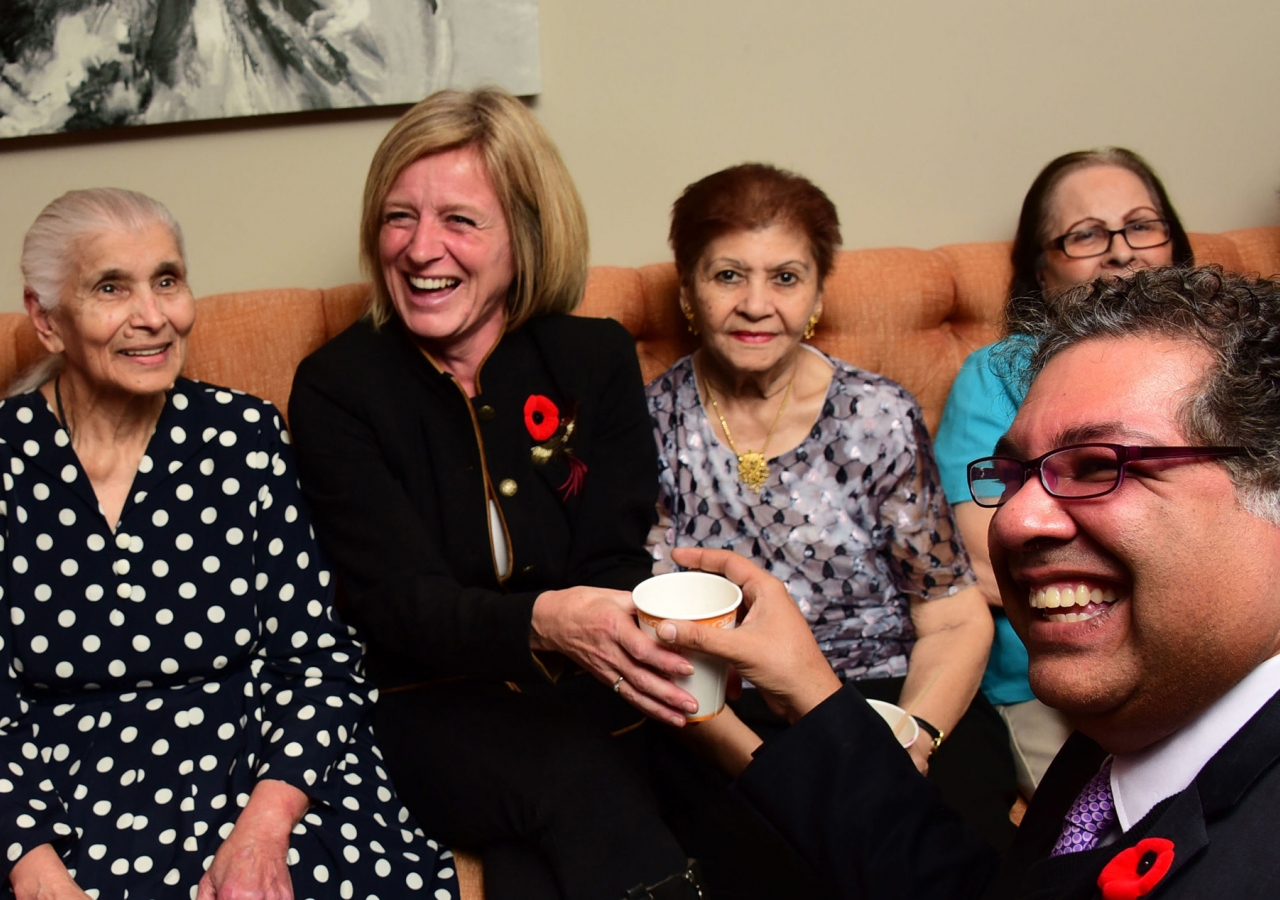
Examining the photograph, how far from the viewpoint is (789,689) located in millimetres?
1209

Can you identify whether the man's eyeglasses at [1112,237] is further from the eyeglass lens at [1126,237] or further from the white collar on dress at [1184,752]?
the white collar on dress at [1184,752]

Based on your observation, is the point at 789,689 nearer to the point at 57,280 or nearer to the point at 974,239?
the point at 57,280

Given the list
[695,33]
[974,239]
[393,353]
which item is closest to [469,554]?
[393,353]

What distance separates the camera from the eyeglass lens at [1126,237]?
2.20 metres

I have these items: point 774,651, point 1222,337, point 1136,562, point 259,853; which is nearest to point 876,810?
point 774,651

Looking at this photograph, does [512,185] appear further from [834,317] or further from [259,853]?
[259,853]

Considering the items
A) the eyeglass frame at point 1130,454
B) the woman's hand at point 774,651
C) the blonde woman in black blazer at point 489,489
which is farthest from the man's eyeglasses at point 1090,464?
the blonde woman in black blazer at point 489,489

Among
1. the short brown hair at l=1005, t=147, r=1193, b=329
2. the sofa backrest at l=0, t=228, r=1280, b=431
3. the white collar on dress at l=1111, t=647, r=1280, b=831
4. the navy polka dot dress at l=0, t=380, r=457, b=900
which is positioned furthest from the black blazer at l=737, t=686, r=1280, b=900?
the short brown hair at l=1005, t=147, r=1193, b=329

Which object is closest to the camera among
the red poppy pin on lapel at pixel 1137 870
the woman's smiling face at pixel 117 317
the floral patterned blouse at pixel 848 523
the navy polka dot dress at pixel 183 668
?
the red poppy pin on lapel at pixel 1137 870

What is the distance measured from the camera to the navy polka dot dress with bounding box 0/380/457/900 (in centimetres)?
145

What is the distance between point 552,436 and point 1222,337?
1142 millimetres

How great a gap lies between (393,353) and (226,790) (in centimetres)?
73

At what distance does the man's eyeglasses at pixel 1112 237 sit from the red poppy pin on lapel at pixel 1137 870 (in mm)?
1703

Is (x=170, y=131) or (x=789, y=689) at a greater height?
(x=170, y=131)
